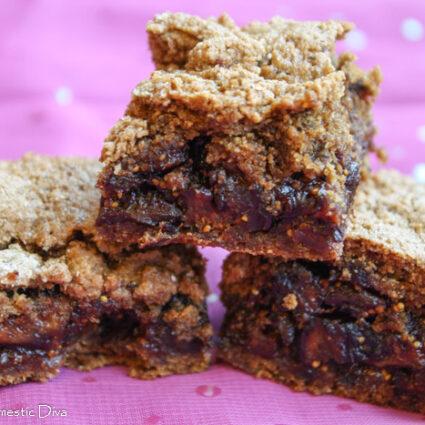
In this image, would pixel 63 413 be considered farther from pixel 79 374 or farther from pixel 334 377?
pixel 334 377

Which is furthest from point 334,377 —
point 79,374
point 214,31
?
point 214,31

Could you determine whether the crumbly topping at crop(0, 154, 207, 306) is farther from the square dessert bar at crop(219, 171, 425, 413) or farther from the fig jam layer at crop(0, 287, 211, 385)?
the square dessert bar at crop(219, 171, 425, 413)

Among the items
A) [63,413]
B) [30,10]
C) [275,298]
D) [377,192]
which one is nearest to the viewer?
[63,413]

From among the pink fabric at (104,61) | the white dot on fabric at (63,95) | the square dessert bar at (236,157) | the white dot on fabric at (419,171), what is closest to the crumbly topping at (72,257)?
the square dessert bar at (236,157)

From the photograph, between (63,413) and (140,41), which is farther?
(140,41)

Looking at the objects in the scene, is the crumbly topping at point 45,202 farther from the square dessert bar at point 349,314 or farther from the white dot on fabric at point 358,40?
the white dot on fabric at point 358,40

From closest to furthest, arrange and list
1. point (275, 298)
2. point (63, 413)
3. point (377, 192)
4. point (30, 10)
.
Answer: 1. point (63, 413)
2. point (275, 298)
3. point (377, 192)
4. point (30, 10)

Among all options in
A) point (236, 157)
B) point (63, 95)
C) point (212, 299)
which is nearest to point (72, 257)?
point (236, 157)
